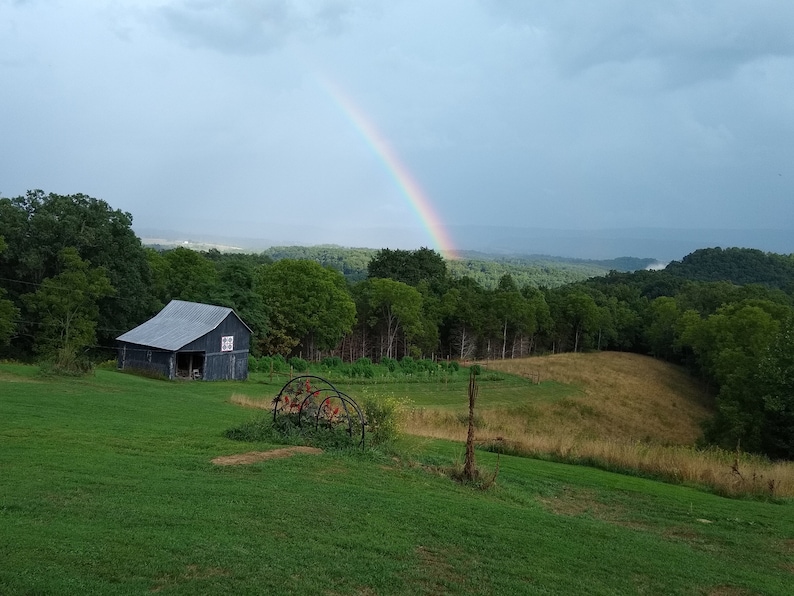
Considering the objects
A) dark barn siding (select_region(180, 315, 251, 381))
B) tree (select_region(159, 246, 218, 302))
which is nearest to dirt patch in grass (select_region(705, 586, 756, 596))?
dark barn siding (select_region(180, 315, 251, 381))

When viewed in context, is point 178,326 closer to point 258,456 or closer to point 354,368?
point 354,368

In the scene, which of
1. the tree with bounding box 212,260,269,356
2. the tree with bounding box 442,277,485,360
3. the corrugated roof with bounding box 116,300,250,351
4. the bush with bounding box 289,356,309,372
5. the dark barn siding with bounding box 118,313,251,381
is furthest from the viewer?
the tree with bounding box 442,277,485,360

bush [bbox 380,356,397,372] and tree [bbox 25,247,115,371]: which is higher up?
tree [bbox 25,247,115,371]

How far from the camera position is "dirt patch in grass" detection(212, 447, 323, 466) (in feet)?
38.1

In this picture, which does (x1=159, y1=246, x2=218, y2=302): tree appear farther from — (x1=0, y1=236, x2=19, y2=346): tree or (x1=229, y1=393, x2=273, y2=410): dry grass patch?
(x1=229, y1=393, x2=273, y2=410): dry grass patch

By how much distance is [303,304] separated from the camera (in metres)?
57.2

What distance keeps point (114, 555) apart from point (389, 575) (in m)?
2.91

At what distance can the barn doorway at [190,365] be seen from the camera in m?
40.1

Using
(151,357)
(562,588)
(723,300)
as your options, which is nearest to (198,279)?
(151,357)

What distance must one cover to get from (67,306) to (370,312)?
3472 centimetres

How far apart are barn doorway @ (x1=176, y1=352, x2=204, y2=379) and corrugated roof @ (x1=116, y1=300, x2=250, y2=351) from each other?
62.8 inches

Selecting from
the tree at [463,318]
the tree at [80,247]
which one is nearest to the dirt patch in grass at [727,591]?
the tree at [80,247]

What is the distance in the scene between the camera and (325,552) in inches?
278

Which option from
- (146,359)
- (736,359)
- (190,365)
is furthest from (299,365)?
(736,359)
